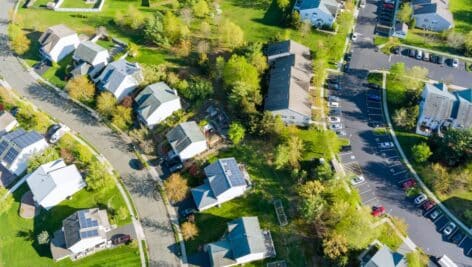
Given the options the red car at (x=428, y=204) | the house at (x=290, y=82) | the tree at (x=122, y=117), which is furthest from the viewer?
the tree at (x=122, y=117)

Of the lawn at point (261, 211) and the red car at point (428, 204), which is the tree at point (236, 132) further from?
Result: the red car at point (428, 204)

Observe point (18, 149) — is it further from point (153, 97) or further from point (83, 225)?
point (153, 97)

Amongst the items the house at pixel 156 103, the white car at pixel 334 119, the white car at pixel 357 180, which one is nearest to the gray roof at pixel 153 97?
the house at pixel 156 103

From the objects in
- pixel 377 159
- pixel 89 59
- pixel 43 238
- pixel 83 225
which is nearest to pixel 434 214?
pixel 377 159

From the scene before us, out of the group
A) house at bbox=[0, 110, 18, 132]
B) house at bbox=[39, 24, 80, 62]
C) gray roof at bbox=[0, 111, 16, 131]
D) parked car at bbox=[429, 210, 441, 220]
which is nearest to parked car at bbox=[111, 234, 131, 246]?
house at bbox=[0, 110, 18, 132]

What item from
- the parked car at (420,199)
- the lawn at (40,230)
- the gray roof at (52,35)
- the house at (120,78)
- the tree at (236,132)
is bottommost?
the lawn at (40,230)

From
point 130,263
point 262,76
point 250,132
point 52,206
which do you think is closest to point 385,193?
point 250,132
